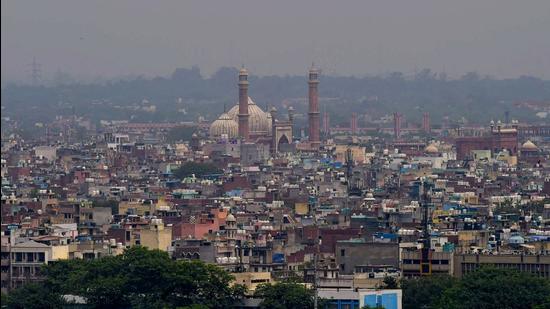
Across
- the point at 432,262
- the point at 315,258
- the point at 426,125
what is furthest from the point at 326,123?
the point at 432,262

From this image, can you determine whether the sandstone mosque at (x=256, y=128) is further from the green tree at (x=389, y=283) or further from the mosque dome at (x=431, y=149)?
the green tree at (x=389, y=283)

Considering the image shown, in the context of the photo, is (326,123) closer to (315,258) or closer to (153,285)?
(315,258)

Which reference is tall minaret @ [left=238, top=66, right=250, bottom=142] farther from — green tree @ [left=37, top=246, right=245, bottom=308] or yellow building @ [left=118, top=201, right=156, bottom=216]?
green tree @ [left=37, top=246, right=245, bottom=308]

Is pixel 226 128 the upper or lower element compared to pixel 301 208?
upper

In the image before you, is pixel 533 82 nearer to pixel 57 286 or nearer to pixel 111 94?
pixel 111 94

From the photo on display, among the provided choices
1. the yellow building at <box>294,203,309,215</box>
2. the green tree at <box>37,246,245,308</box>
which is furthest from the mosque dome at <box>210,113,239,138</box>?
the green tree at <box>37,246,245,308</box>

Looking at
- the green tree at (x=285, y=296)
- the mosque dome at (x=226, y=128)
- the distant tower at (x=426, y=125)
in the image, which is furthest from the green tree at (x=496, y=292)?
the distant tower at (x=426, y=125)
